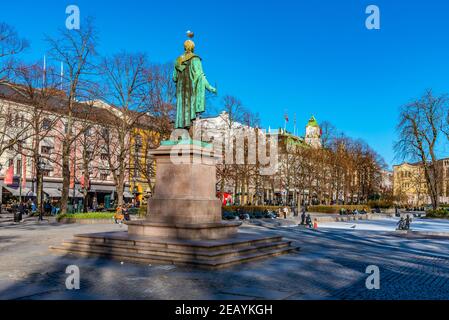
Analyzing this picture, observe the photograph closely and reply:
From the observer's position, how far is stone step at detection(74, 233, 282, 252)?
494 inches

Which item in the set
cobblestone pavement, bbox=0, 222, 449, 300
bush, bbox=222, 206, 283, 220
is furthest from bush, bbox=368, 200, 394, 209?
cobblestone pavement, bbox=0, 222, 449, 300

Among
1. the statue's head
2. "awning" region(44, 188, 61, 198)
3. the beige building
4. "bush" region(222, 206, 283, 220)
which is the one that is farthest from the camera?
the beige building

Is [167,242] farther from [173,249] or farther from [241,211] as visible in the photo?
[241,211]

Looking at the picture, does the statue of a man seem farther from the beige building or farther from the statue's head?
the beige building

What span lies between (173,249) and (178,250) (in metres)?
0.21

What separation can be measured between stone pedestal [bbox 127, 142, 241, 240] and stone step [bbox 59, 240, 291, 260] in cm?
115

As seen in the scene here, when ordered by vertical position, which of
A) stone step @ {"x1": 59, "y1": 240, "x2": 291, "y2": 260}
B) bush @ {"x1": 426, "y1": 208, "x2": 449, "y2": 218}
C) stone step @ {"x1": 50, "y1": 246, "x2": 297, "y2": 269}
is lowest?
bush @ {"x1": 426, "y1": 208, "x2": 449, "y2": 218}

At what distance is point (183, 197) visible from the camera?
48.1 feet

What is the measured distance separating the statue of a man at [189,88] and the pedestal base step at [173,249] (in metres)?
4.69

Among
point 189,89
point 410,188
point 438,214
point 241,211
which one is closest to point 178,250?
point 189,89

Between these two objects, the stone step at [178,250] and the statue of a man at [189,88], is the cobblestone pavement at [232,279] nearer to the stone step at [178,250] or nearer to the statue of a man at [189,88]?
the stone step at [178,250]

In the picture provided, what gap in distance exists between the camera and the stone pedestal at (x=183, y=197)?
14.3 metres

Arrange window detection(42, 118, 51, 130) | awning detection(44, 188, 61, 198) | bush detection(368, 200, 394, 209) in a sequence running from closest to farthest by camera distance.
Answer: window detection(42, 118, 51, 130)
awning detection(44, 188, 61, 198)
bush detection(368, 200, 394, 209)
